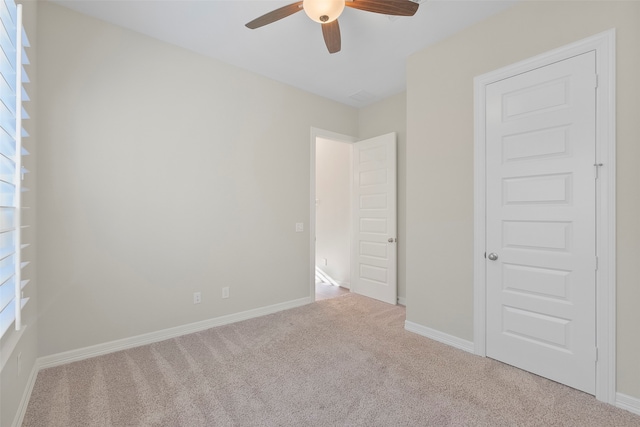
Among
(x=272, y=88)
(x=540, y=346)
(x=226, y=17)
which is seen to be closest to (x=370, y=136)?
(x=272, y=88)

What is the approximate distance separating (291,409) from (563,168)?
2502 millimetres

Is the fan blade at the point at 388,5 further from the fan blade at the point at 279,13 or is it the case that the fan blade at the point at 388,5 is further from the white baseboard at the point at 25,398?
the white baseboard at the point at 25,398

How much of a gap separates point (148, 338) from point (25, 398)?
0.92 metres

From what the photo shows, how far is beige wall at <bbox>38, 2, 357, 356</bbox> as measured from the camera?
7.72 feet

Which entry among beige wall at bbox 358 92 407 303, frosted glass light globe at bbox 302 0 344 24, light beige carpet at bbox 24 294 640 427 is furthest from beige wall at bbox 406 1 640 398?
frosted glass light globe at bbox 302 0 344 24

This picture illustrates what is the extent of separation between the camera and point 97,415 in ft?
5.83

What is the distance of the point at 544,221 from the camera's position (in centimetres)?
218

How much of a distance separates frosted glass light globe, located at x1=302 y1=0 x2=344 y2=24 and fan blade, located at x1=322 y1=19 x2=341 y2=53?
0.12 meters

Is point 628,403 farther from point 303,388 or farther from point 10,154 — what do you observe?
point 10,154

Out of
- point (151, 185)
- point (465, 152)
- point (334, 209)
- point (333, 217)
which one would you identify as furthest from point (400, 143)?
point (151, 185)

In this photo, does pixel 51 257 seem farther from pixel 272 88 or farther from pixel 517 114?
pixel 517 114

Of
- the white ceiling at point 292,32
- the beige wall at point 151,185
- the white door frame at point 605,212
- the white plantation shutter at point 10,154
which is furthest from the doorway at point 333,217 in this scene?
the white plantation shutter at point 10,154

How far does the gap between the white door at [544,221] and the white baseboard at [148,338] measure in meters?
2.41

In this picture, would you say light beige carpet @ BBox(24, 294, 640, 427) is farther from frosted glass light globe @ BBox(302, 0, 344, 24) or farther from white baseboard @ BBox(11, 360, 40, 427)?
frosted glass light globe @ BBox(302, 0, 344, 24)
